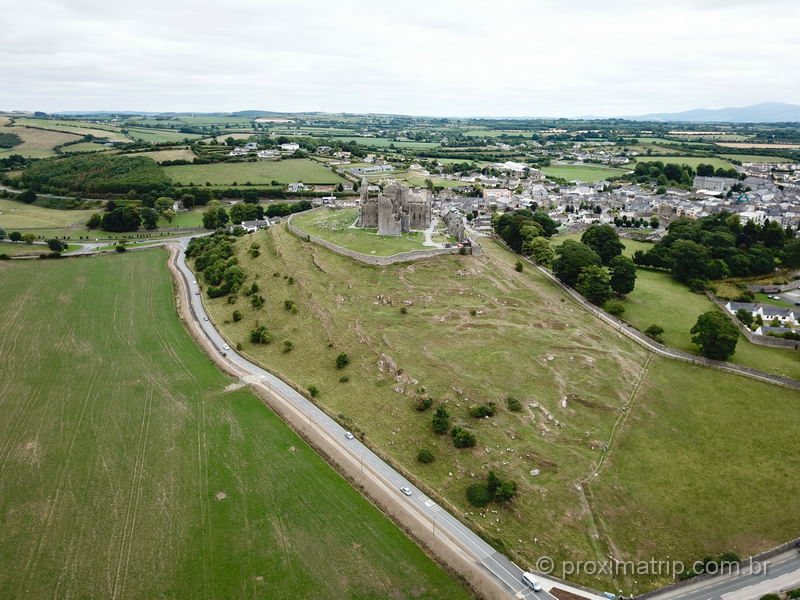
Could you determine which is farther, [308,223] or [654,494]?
[308,223]

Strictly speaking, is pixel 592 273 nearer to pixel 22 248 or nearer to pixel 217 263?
pixel 217 263

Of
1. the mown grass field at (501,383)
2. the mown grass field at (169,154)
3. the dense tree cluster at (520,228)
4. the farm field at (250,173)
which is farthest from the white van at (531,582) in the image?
the mown grass field at (169,154)

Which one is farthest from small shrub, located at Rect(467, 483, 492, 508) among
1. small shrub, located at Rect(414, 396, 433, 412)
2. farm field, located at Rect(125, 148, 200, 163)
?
farm field, located at Rect(125, 148, 200, 163)

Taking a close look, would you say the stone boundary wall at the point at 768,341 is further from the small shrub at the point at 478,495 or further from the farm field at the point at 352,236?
the farm field at the point at 352,236

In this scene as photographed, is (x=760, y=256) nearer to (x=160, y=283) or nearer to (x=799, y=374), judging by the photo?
(x=799, y=374)

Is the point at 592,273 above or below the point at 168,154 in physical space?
below

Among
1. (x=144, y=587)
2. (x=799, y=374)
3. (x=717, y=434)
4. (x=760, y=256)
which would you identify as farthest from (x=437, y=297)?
(x=760, y=256)

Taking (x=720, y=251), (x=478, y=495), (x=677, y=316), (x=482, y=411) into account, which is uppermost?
(x=720, y=251)

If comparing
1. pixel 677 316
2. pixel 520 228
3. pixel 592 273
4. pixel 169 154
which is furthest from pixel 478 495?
pixel 169 154
